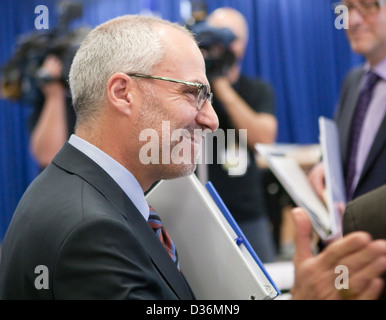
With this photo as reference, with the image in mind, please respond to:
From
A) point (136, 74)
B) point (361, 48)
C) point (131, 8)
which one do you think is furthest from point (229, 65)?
point (131, 8)

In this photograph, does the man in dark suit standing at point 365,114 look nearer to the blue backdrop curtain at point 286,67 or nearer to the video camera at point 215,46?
the video camera at point 215,46

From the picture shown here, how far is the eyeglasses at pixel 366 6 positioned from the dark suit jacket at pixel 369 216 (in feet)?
2.67

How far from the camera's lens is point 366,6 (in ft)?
4.55

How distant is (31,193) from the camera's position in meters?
0.88

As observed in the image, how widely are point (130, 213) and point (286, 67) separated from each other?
4.41 meters

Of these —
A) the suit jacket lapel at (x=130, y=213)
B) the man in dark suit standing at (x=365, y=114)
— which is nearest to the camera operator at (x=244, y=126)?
the man in dark suit standing at (x=365, y=114)

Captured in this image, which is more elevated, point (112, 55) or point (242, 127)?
point (112, 55)

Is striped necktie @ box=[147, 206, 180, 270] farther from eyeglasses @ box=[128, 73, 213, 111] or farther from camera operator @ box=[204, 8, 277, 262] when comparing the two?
camera operator @ box=[204, 8, 277, 262]

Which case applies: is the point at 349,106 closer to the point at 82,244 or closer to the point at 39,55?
the point at 39,55

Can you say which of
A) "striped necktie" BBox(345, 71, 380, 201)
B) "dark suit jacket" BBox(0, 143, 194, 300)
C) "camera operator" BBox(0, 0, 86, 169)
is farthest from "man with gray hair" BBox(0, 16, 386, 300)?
"striped necktie" BBox(345, 71, 380, 201)

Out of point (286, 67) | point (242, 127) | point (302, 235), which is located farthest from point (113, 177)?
point (286, 67)

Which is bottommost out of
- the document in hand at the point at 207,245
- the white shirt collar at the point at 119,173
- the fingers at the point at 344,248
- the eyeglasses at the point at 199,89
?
the document in hand at the point at 207,245

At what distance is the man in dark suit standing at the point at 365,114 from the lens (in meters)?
1.41
